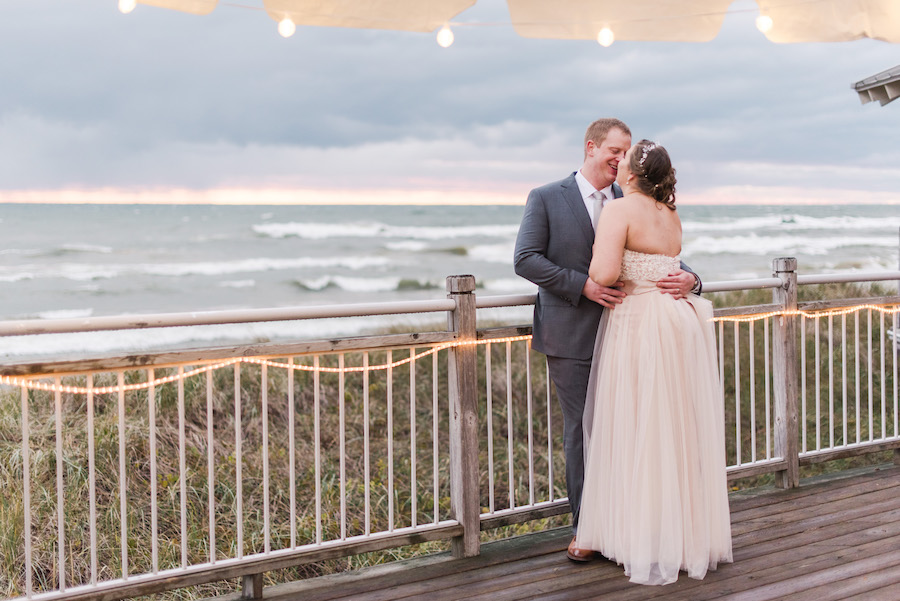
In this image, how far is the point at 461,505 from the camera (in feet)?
10.3

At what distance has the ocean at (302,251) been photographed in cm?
2372

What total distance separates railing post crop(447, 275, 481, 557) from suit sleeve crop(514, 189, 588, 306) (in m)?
0.25

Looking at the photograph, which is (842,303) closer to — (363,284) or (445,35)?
(445,35)

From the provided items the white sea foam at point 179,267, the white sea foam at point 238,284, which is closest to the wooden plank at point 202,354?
the white sea foam at point 238,284

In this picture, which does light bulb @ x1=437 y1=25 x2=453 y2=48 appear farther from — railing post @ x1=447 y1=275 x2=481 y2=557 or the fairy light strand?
the fairy light strand

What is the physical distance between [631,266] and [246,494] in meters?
3.90

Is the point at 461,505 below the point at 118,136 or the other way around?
below

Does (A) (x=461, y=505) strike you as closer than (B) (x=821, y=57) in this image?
Yes

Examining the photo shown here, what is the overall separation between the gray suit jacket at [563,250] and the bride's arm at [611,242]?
17cm

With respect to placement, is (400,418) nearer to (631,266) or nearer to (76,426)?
(76,426)

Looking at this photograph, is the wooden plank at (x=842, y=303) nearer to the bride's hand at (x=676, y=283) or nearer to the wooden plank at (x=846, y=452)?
the wooden plank at (x=846, y=452)

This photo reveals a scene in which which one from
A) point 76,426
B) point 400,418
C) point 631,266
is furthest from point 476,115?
point 631,266

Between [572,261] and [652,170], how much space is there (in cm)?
48

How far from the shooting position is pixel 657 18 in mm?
3482
